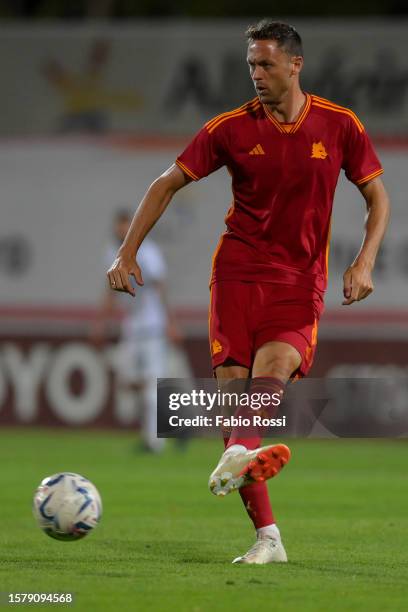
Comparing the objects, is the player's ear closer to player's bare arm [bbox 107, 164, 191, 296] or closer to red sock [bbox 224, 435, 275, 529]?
player's bare arm [bbox 107, 164, 191, 296]

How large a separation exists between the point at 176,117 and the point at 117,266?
1189 cm

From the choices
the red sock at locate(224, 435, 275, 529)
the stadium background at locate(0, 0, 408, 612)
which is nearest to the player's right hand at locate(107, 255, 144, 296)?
the red sock at locate(224, 435, 275, 529)

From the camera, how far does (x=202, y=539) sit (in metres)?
8.22

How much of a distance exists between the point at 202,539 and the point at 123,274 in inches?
80.3

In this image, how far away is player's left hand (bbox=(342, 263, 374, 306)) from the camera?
265 inches

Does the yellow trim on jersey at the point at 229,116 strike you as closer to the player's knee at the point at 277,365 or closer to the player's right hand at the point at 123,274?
the player's right hand at the point at 123,274

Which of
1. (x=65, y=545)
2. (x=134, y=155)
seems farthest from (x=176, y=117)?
(x=65, y=545)

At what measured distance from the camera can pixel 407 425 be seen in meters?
16.3

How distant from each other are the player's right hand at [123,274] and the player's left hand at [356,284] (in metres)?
0.96

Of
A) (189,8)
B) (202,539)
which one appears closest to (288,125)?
(202,539)

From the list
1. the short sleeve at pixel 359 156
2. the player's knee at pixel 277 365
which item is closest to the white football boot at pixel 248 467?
the player's knee at pixel 277 365

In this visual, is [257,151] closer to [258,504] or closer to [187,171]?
[187,171]

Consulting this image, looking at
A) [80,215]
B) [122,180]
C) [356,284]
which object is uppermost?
[122,180]

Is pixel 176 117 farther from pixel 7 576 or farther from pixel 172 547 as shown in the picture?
pixel 7 576
